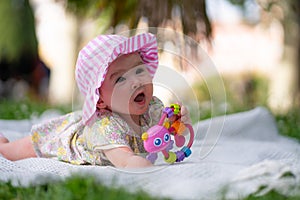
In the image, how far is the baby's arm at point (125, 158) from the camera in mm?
1835

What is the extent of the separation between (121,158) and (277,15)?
3448mm

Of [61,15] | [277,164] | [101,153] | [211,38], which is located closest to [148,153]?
[101,153]

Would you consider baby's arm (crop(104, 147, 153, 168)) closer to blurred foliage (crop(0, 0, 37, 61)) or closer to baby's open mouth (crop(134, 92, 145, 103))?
baby's open mouth (crop(134, 92, 145, 103))

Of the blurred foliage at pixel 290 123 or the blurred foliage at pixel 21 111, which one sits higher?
the blurred foliage at pixel 290 123

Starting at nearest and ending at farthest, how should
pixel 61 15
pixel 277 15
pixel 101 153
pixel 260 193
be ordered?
1. pixel 260 193
2. pixel 101 153
3. pixel 277 15
4. pixel 61 15

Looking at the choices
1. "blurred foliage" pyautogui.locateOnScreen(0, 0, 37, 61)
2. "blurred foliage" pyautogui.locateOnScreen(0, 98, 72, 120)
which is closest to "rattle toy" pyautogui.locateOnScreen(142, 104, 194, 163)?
"blurred foliage" pyautogui.locateOnScreen(0, 98, 72, 120)

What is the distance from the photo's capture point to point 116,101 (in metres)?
1.93

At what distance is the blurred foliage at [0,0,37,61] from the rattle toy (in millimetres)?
6171

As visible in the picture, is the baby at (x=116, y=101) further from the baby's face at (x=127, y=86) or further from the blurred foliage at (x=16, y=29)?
the blurred foliage at (x=16, y=29)

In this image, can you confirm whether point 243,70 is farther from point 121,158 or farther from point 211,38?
point 121,158

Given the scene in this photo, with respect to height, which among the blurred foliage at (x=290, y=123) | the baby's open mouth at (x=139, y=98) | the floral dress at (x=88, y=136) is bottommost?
the blurred foliage at (x=290, y=123)

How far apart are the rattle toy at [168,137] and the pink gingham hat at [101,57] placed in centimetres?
16

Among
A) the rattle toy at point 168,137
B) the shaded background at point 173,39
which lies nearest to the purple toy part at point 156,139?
the rattle toy at point 168,137

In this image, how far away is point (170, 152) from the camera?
1.90 meters
